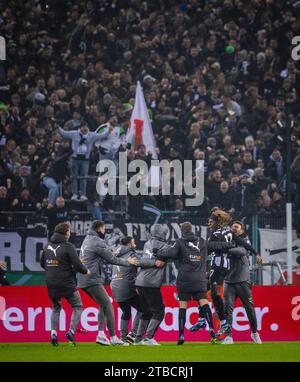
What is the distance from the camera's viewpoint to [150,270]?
16.2 metres

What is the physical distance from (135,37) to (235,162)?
6221 millimetres

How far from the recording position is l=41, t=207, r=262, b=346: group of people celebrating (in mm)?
15906

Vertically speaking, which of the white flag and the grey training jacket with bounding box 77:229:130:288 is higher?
the white flag

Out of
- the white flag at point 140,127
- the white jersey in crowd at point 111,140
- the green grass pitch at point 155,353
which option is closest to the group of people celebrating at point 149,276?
the green grass pitch at point 155,353

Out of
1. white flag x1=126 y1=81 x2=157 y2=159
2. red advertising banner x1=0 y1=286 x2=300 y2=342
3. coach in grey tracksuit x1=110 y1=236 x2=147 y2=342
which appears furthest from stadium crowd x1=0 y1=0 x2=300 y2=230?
coach in grey tracksuit x1=110 y1=236 x2=147 y2=342

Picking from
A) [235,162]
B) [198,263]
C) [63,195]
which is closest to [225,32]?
[235,162]

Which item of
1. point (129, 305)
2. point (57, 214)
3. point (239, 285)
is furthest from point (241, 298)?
point (57, 214)

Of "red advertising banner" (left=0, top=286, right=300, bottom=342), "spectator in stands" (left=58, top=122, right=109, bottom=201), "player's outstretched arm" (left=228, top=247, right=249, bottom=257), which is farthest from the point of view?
"spectator in stands" (left=58, top=122, right=109, bottom=201)

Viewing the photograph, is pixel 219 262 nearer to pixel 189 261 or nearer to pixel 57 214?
pixel 189 261

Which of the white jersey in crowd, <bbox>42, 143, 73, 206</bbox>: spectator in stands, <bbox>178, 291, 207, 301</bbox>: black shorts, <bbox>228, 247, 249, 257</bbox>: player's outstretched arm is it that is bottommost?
<bbox>178, 291, 207, 301</bbox>: black shorts

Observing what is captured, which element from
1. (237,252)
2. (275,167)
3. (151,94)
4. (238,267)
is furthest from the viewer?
(151,94)

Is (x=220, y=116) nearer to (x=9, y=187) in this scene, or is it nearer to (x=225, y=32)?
(x=225, y=32)

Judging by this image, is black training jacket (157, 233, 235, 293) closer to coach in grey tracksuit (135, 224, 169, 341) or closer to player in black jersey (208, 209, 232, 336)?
coach in grey tracksuit (135, 224, 169, 341)

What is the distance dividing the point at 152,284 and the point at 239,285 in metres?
1.58
